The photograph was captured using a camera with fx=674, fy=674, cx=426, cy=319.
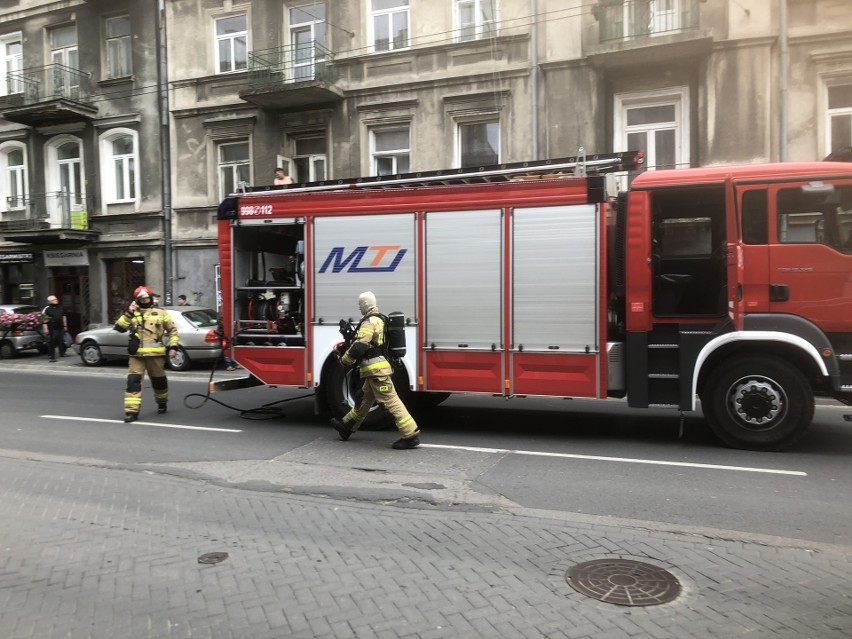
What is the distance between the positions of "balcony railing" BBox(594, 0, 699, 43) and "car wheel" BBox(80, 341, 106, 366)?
47.8ft

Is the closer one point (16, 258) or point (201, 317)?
point (201, 317)

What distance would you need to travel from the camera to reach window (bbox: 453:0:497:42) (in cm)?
1739

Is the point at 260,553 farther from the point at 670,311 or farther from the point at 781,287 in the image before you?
the point at 781,287

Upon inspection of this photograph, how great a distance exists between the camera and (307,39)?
19.9 m

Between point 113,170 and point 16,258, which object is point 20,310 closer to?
point 16,258

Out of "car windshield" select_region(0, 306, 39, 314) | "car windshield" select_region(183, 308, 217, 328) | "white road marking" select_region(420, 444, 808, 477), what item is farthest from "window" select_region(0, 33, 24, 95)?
"white road marking" select_region(420, 444, 808, 477)

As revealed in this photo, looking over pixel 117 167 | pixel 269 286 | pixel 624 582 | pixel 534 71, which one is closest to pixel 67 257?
pixel 117 167

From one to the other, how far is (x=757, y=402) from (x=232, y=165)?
17.9 m

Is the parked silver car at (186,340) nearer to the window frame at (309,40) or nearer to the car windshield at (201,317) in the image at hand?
the car windshield at (201,317)

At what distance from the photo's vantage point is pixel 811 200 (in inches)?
261

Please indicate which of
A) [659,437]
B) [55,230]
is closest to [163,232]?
[55,230]

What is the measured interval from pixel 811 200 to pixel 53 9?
2538 centimetres

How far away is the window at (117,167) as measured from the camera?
73.5 feet

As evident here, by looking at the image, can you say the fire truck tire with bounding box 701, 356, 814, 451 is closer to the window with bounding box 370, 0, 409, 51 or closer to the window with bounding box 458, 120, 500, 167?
the window with bounding box 458, 120, 500, 167
